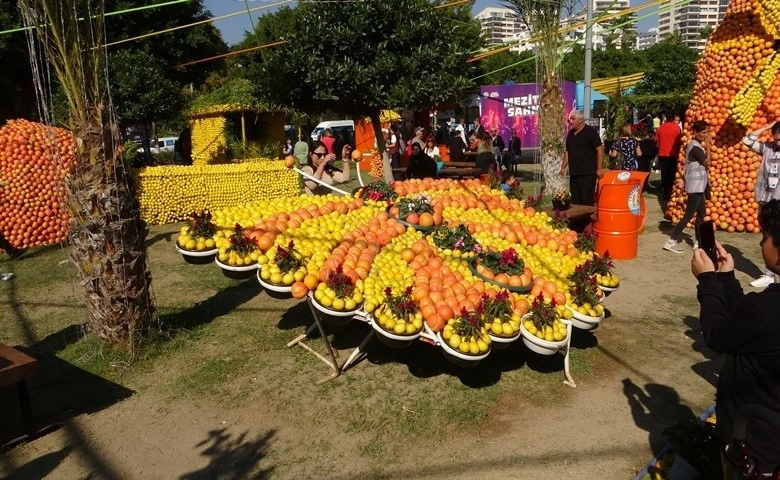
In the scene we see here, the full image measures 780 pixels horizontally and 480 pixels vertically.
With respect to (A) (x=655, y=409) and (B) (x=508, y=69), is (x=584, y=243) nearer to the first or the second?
(A) (x=655, y=409)

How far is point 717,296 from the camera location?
223 centimetres

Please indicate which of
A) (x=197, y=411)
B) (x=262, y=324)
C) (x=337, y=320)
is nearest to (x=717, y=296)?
(x=337, y=320)

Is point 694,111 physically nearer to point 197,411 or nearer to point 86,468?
point 197,411

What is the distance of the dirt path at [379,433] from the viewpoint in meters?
3.57

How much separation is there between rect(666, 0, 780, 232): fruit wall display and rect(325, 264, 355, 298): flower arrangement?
7.93m

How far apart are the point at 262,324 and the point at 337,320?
7.41ft

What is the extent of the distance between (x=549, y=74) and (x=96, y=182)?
9613 mm

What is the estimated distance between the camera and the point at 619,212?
789 centimetres

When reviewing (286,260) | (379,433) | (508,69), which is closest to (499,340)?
(379,433)

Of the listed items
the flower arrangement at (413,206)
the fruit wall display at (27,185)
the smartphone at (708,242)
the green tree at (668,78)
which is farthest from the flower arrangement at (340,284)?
the green tree at (668,78)

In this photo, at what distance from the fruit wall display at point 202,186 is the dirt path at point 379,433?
7740 millimetres

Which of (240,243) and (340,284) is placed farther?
(240,243)

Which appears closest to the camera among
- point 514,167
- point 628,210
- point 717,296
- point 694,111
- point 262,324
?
point 717,296

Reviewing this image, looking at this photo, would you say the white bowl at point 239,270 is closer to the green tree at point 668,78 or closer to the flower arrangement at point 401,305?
the flower arrangement at point 401,305
